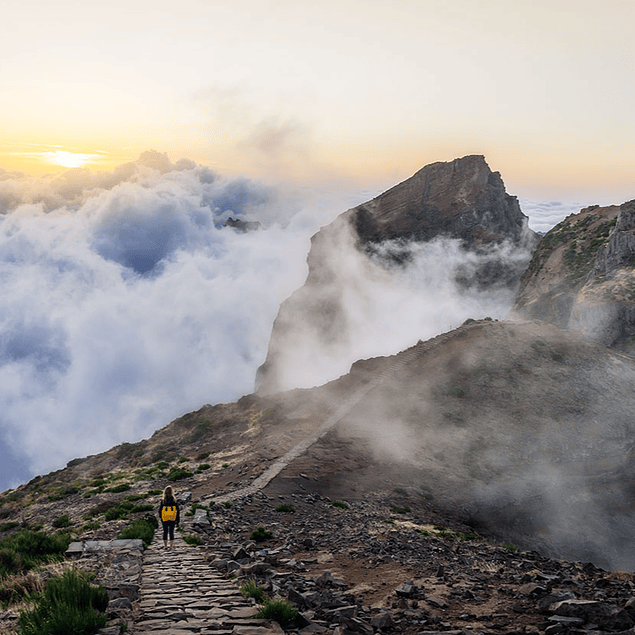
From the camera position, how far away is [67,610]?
22.0 feet

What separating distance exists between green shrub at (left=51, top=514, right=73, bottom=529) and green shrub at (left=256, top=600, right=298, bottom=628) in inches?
858

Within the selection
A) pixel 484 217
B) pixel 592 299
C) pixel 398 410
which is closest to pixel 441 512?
pixel 398 410

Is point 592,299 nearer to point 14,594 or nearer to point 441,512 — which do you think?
point 441,512

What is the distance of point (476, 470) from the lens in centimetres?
3347

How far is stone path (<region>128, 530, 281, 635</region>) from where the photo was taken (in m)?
7.52

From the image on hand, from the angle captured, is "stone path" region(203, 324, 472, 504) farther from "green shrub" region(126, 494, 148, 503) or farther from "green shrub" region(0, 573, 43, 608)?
"green shrub" region(0, 573, 43, 608)

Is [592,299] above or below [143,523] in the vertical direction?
above

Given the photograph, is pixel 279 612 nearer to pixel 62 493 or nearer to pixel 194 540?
pixel 194 540

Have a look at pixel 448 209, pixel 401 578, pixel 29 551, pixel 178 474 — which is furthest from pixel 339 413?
pixel 448 209

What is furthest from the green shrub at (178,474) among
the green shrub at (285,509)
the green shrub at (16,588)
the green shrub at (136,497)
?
the green shrub at (16,588)

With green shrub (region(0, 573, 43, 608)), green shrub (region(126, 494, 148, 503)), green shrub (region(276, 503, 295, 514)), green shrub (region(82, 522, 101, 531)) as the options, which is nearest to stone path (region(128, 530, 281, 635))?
green shrub (region(0, 573, 43, 608))

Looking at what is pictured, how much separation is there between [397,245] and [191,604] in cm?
11521

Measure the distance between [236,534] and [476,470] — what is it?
70.9ft

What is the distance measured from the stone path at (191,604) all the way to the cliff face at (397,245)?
9921cm
